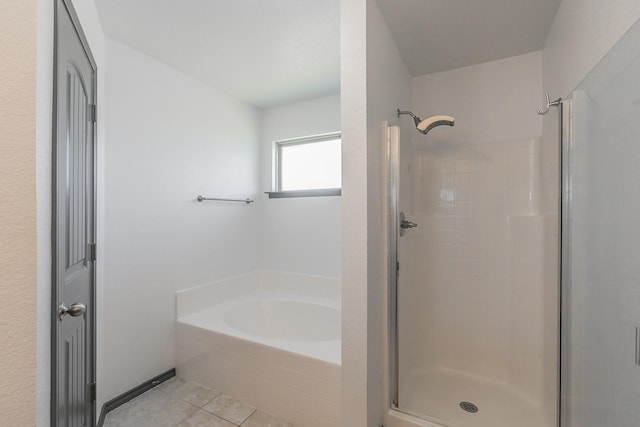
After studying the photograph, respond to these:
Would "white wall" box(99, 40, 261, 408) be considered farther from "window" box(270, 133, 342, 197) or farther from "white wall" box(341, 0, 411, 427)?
"white wall" box(341, 0, 411, 427)

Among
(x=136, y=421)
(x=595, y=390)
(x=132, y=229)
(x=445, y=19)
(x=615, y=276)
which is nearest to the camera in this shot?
(x=615, y=276)

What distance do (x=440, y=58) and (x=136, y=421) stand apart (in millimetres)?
3138

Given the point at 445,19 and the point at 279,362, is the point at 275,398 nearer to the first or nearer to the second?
the point at 279,362

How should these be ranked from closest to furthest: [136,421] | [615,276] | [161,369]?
[615,276], [136,421], [161,369]

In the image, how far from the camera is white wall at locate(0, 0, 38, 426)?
2.21 ft

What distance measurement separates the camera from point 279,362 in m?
1.75

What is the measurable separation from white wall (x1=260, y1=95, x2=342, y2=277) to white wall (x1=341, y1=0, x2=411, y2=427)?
1270 mm

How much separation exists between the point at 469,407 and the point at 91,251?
238 centimetres

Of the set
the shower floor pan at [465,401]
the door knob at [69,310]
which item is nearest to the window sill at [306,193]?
the shower floor pan at [465,401]

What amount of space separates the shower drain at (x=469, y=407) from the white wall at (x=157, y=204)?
2.12 m

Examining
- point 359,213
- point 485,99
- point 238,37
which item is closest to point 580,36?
point 485,99

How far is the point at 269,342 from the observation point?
184 cm


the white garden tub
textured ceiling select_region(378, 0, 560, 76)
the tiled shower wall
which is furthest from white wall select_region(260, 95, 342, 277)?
textured ceiling select_region(378, 0, 560, 76)

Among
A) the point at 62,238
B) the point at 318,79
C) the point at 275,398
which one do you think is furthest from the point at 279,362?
the point at 318,79
